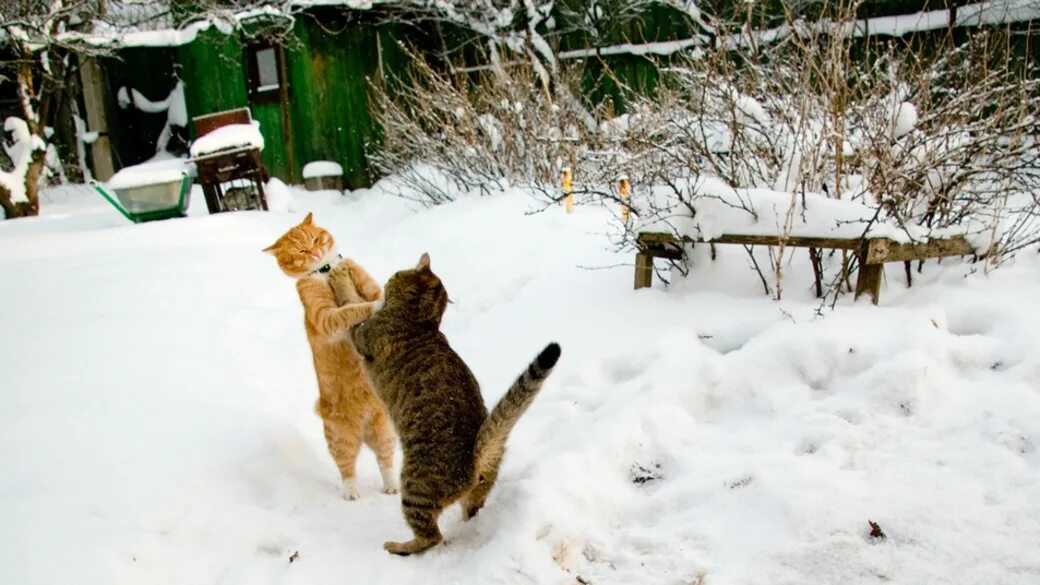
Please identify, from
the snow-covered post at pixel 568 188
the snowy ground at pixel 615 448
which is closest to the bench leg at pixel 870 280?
the snowy ground at pixel 615 448

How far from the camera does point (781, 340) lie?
3.43 m

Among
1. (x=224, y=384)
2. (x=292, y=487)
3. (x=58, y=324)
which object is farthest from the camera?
(x=58, y=324)

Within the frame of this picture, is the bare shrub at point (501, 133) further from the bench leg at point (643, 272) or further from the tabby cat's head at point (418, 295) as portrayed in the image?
the tabby cat's head at point (418, 295)

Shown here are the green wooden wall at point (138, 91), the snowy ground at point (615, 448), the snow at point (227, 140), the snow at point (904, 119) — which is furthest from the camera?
the green wooden wall at point (138, 91)

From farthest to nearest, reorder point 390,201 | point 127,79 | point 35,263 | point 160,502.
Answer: point 127,79
point 390,201
point 35,263
point 160,502

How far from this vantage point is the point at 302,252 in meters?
3.27

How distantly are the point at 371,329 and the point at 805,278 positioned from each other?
8.65 feet

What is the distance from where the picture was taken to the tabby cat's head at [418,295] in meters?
2.89

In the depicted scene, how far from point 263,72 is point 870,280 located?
12.5m

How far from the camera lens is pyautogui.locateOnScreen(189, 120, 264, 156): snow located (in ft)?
33.6

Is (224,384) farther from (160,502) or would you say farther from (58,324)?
(58,324)

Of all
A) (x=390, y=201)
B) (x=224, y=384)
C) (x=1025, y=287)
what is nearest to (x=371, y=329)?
(x=224, y=384)

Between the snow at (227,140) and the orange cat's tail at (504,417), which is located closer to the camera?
the orange cat's tail at (504,417)

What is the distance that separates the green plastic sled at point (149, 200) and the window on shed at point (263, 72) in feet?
11.9
